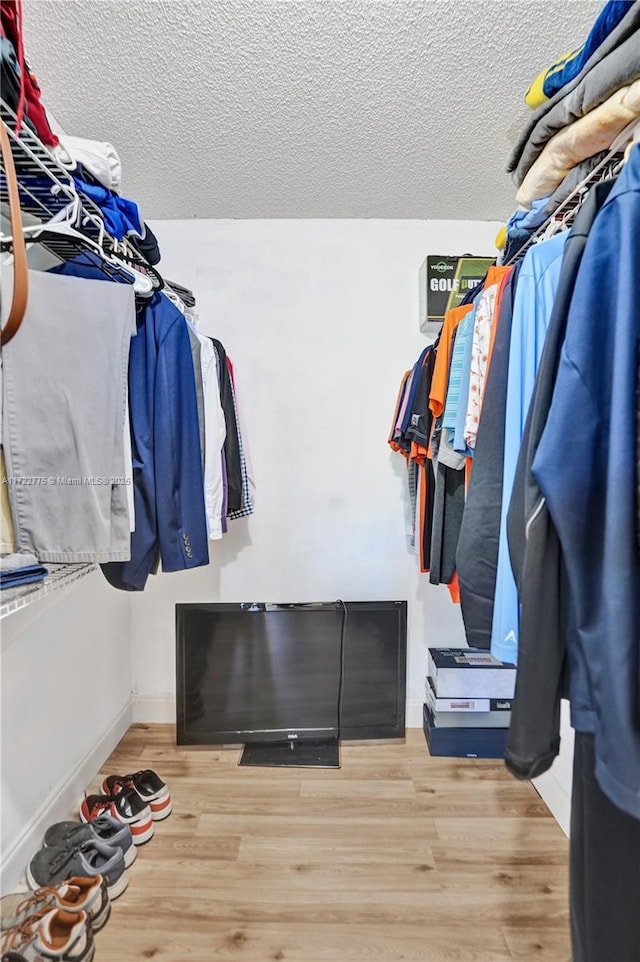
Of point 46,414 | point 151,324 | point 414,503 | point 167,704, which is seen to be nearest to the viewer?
point 46,414

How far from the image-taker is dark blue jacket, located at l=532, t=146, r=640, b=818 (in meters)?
0.48

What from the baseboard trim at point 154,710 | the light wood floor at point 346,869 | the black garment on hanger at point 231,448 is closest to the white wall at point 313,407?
the baseboard trim at point 154,710

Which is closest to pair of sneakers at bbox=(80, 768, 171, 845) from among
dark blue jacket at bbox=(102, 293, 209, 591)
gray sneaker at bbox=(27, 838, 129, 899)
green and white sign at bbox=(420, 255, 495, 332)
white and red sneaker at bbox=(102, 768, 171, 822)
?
white and red sneaker at bbox=(102, 768, 171, 822)

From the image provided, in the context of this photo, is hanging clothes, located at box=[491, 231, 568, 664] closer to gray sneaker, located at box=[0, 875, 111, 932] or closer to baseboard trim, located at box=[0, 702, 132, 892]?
gray sneaker, located at box=[0, 875, 111, 932]

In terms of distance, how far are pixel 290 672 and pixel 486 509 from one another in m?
1.40

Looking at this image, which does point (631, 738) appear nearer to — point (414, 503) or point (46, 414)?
point (46, 414)

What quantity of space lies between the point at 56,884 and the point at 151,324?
4.72 ft

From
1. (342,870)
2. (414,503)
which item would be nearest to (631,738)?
(342,870)

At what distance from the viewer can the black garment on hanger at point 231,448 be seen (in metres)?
1.63

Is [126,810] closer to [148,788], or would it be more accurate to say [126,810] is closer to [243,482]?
[148,788]

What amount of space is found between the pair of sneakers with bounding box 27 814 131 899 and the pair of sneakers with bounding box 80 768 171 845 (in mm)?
59

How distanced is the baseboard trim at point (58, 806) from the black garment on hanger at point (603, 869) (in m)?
1.34

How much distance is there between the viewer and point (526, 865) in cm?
128

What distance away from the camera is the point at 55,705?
141cm
